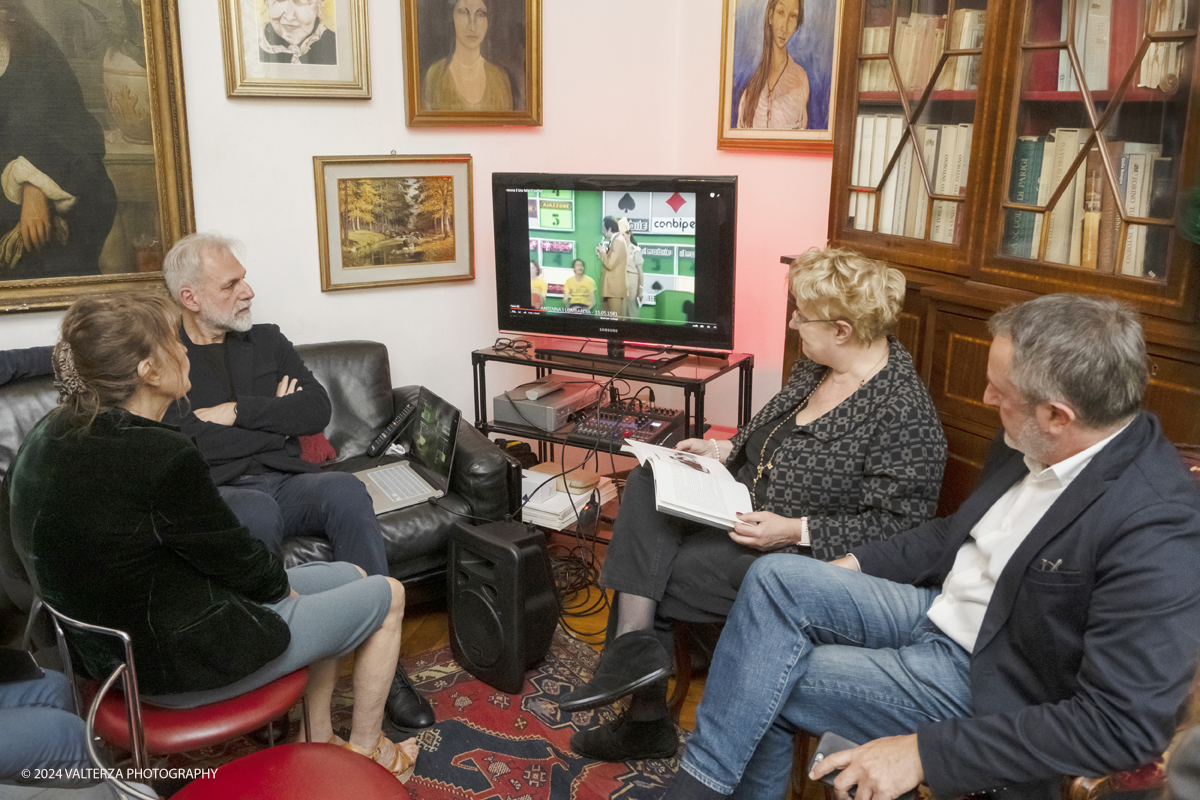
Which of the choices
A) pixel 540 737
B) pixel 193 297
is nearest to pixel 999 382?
pixel 540 737

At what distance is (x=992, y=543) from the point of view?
1.71 metres

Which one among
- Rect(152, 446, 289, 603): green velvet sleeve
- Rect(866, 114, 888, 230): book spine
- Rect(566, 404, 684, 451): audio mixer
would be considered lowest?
Rect(566, 404, 684, 451): audio mixer

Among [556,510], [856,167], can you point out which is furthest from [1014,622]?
[556,510]

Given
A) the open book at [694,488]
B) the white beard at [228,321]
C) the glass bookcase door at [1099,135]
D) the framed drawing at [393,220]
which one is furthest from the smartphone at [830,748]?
the framed drawing at [393,220]

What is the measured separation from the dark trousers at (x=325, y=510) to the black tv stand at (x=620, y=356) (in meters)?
0.90

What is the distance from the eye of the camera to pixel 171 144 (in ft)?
9.52

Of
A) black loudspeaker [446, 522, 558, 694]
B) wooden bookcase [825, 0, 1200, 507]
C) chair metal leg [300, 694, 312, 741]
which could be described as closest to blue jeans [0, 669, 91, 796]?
chair metal leg [300, 694, 312, 741]

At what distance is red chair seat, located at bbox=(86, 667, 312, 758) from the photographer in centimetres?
166

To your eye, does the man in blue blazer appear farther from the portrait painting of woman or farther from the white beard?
the portrait painting of woman

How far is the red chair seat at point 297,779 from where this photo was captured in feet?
4.74

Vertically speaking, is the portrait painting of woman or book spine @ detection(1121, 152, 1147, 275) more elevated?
the portrait painting of woman

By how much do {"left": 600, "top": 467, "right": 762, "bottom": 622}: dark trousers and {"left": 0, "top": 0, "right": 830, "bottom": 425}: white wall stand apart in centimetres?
148

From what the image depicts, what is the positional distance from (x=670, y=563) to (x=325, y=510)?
3.33 feet

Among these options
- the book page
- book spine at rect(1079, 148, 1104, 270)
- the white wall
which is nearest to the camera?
book spine at rect(1079, 148, 1104, 270)
